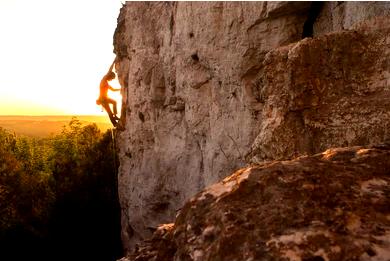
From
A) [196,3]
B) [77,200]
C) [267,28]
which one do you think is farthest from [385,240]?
[77,200]

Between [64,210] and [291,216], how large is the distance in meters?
17.1

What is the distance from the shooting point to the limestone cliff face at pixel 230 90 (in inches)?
206

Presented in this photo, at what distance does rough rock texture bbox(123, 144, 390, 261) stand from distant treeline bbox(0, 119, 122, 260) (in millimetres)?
15668

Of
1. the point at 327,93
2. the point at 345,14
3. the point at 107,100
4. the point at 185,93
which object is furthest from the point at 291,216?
the point at 107,100

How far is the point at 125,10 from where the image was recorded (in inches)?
691

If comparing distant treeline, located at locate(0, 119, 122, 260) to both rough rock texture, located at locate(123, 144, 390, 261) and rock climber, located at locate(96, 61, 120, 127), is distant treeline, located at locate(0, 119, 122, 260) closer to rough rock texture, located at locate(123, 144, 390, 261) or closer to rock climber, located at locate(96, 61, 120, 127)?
rock climber, located at locate(96, 61, 120, 127)

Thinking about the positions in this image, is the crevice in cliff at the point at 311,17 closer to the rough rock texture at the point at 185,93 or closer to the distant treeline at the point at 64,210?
the rough rock texture at the point at 185,93

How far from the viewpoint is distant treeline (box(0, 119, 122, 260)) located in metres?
17.5

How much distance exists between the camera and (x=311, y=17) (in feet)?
30.8

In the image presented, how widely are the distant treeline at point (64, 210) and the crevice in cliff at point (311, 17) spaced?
12.1 metres

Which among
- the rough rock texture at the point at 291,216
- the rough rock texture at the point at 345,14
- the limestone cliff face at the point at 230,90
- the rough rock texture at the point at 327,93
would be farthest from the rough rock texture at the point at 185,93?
the rough rock texture at the point at 291,216

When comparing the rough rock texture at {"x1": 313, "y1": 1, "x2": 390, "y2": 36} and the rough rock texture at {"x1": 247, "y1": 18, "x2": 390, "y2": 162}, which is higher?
the rough rock texture at {"x1": 313, "y1": 1, "x2": 390, "y2": 36}

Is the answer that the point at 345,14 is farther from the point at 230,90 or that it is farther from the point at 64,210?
the point at 64,210

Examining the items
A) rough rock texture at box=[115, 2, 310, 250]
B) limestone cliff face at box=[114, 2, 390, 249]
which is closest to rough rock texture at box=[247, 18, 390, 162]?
limestone cliff face at box=[114, 2, 390, 249]
